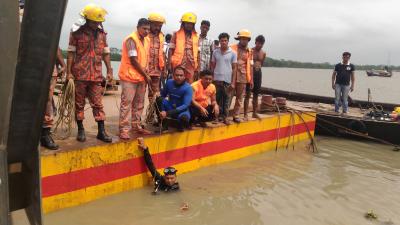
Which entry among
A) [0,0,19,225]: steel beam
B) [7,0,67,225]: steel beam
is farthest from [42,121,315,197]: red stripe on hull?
[0,0,19,225]: steel beam

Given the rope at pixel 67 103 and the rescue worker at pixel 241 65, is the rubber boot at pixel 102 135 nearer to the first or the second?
the rope at pixel 67 103

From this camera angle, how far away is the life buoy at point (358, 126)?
32.4 ft

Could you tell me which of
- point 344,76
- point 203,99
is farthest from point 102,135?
point 344,76

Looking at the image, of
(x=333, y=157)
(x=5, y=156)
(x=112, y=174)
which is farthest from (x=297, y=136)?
(x=5, y=156)

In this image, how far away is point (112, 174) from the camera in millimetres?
5086

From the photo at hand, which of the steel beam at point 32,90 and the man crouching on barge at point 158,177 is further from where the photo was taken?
the man crouching on barge at point 158,177

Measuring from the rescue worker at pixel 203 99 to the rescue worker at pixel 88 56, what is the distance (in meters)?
1.77

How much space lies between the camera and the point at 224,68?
22.8ft

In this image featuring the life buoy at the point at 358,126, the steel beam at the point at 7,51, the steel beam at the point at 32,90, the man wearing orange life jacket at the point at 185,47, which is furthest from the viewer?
the life buoy at the point at 358,126

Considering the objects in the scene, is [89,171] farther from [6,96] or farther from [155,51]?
[6,96]

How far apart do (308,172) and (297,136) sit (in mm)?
2237

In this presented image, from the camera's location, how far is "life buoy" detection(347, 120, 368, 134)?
9891mm

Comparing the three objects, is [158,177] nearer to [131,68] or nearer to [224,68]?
[131,68]

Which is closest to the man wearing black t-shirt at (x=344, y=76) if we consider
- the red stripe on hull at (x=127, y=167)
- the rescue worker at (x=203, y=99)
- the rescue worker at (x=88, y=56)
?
the red stripe on hull at (x=127, y=167)
